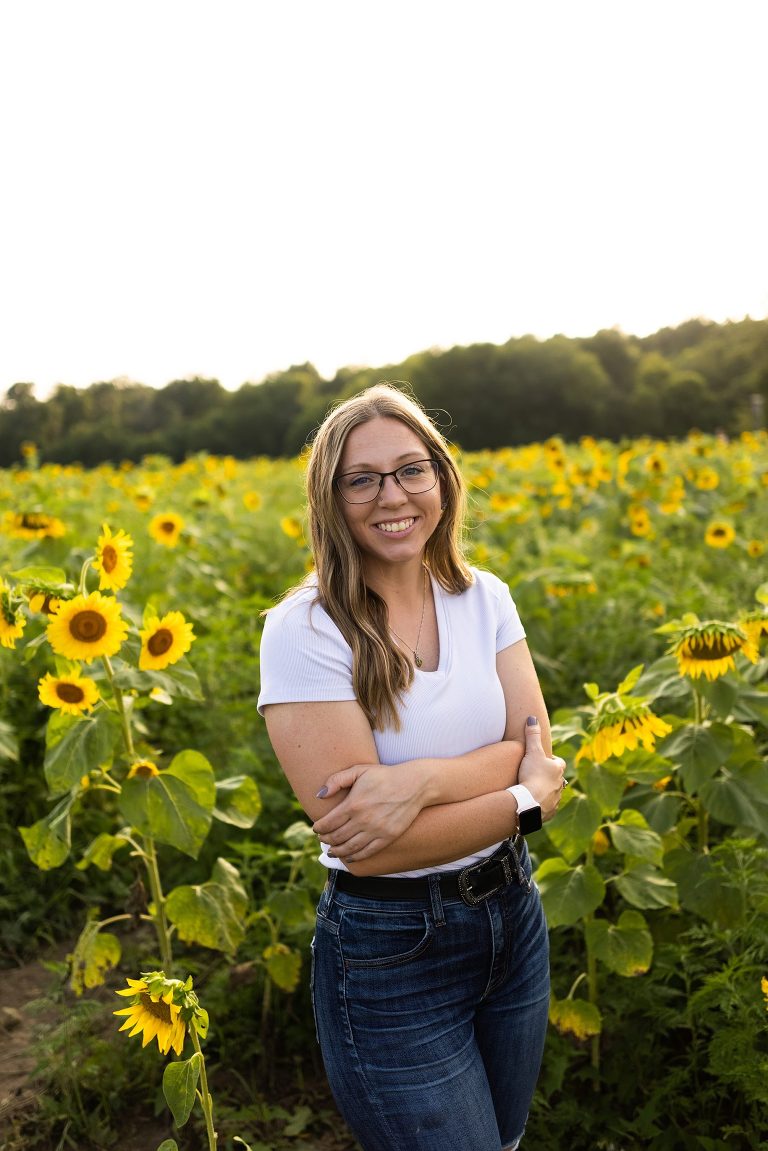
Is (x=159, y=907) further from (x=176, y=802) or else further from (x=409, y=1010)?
(x=409, y=1010)

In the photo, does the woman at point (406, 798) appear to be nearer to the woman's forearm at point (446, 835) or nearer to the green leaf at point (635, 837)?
the woman's forearm at point (446, 835)

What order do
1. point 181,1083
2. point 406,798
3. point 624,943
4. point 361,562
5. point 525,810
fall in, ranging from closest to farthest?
point 181,1083 → point 406,798 → point 525,810 → point 361,562 → point 624,943

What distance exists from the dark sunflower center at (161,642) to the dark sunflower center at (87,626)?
16 centimetres

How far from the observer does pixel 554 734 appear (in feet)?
7.59

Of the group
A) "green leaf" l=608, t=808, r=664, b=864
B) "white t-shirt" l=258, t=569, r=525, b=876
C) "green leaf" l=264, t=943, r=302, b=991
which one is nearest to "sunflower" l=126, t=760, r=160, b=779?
"white t-shirt" l=258, t=569, r=525, b=876

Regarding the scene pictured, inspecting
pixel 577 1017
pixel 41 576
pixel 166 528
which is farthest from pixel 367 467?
pixel 166 528

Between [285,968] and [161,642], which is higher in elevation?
[161,642]

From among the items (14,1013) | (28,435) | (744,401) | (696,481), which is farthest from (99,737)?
(744,401)

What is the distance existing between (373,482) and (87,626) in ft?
2.41

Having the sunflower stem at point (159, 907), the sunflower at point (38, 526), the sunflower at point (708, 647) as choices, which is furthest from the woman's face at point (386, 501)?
the sunflower at point (38, 526)

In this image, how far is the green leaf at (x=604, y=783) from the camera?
2.13m

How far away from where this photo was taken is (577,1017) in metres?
2.27

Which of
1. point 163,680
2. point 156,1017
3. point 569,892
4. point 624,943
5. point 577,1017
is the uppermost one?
point 163,680

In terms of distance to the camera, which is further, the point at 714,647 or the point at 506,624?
the point at 714,647
